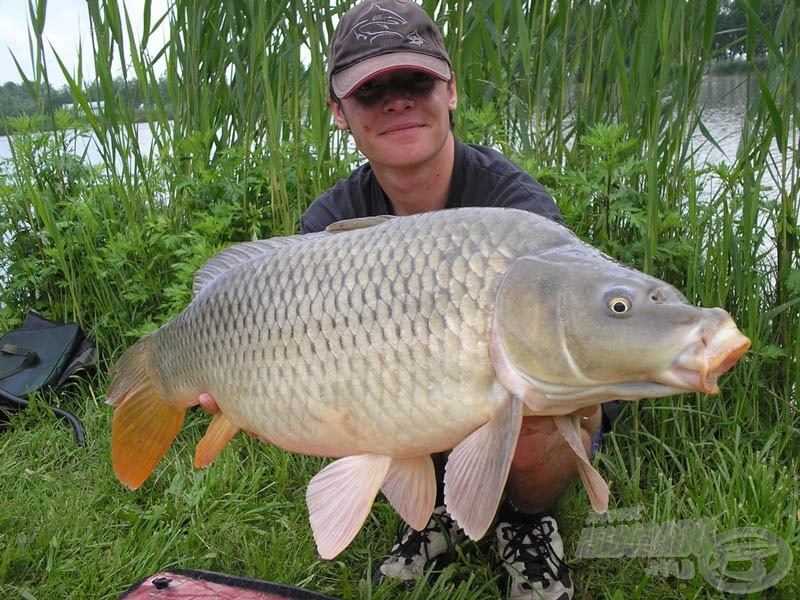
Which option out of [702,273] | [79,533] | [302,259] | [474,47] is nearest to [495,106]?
[474,47]

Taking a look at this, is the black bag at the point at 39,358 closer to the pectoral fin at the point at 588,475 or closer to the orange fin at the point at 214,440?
the orange fin at the point at 214,440

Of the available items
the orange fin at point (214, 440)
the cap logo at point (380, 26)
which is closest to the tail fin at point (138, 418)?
the orange fin at point (214, 440)

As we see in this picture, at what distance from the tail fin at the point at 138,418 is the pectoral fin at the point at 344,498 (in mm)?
421

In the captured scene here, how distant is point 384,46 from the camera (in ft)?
5.24

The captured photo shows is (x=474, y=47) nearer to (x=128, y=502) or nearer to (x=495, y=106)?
(x=495, y=106)

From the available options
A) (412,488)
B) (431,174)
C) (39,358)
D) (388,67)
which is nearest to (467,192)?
(431,174)

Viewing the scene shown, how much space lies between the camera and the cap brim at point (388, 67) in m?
1.57

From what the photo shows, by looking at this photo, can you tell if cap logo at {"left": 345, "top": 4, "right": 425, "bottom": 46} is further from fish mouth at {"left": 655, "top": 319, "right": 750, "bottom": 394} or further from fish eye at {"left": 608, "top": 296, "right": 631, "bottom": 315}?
fish mouth at {"left": 655, "top": 319, "right": 750, "bottom": 394}

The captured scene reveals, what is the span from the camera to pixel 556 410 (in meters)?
1.10

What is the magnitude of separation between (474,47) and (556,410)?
1.37 meters

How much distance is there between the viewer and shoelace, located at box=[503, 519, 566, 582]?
4.95 feet

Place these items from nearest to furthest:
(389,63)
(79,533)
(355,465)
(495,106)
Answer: (355,465) → (389,63) → (79,533) → (495,106)

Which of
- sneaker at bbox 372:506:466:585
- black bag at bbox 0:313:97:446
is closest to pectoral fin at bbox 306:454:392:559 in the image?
sneaker at bbox 372:506:466:585

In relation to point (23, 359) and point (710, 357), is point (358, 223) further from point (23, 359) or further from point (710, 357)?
point (23, 359)
